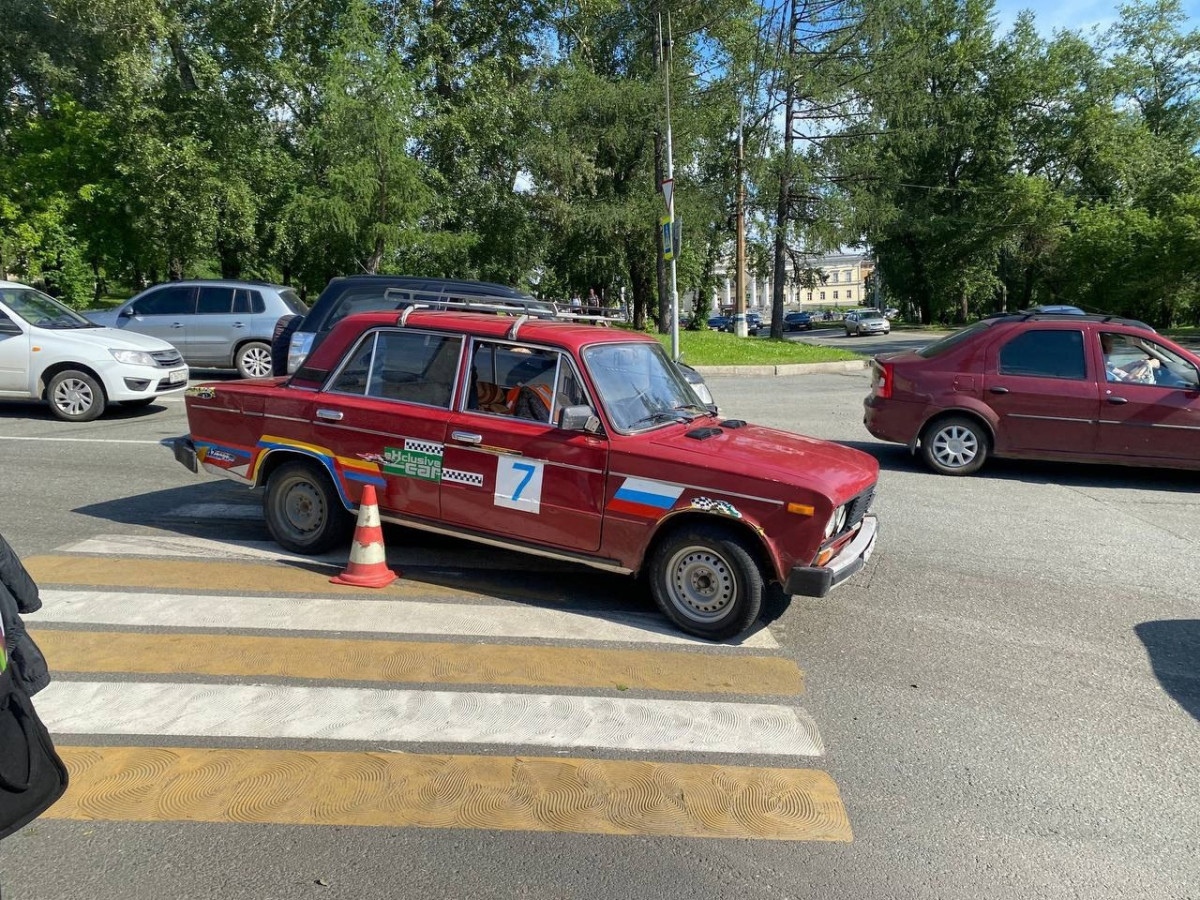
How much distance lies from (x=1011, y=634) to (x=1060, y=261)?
164 feet

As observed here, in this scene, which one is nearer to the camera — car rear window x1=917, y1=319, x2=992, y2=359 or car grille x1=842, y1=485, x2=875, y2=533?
car grille x1=842, y1=485, x2=875, y2=533

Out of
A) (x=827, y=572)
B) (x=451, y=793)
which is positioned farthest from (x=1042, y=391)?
(x=451, y=793)

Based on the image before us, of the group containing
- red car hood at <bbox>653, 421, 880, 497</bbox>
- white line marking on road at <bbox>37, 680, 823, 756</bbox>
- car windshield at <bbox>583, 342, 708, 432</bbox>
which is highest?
car windshield at <bbox>583, 342, 708, 432</bbox>

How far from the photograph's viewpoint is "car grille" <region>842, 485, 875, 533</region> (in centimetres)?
516

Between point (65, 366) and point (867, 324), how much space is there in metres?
45.8

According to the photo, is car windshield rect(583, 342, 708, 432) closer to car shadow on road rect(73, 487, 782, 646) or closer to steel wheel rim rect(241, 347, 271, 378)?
car shadow on road rect(73, 487, 782, 646)

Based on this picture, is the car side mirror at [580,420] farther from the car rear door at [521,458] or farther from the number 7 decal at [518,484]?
the number 7 decal at [518,484]

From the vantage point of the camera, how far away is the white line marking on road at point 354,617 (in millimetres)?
5016

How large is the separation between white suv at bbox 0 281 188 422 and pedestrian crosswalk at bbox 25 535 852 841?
688 cm

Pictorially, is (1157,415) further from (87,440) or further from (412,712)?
(87,440)

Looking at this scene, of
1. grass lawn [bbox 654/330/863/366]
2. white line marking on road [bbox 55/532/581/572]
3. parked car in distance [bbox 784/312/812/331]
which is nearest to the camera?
white line marking on road [bbox 55/532/581/572]

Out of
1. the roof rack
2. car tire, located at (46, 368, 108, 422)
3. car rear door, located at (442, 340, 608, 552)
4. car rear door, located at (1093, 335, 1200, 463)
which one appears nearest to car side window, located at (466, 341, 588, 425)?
car rear door, located at (442, 340, 608, 552)

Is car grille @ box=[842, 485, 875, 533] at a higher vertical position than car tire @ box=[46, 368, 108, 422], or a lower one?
lower

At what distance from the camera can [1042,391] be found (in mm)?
9227
